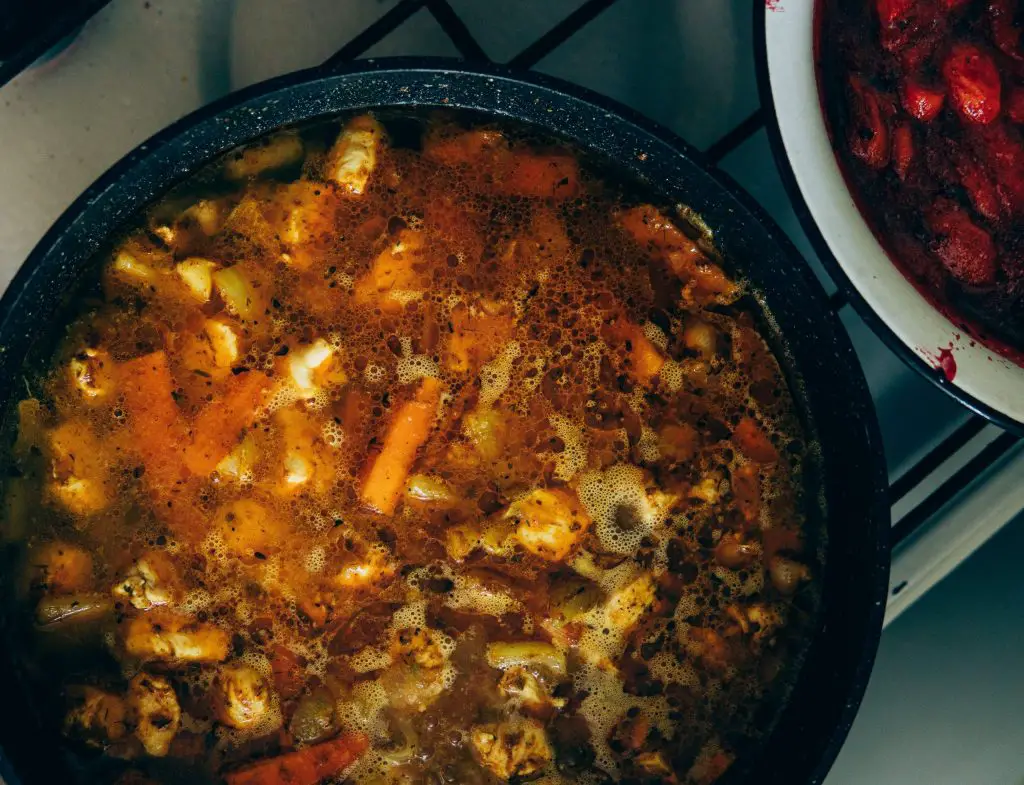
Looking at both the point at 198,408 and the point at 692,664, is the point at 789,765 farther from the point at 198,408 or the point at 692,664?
the point at 198,408

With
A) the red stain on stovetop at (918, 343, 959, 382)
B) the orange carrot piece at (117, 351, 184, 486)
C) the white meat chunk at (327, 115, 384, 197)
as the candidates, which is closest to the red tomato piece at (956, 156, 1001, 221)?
the red stain on stovetop at (918, 343, 959, 382)

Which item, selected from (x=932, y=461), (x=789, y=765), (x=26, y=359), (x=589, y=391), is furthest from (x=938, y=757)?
(x=26, y=359)

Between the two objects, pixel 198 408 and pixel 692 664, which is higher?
pixel 692 664

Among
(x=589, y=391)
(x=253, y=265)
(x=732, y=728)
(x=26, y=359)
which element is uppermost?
(x=589, y=391)

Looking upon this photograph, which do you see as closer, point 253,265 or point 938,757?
point 253,265

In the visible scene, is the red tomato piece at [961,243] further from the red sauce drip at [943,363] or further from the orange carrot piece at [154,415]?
the orange carrot piece at [154,415]

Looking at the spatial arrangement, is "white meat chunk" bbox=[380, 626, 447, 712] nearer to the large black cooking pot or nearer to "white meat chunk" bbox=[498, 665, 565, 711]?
"white meat chunk" bbox=[498, 665, 565, 711]

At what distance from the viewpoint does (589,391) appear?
123 cm

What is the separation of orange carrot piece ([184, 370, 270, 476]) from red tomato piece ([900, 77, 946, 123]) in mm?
923

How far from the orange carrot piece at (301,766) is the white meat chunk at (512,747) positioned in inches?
7.0

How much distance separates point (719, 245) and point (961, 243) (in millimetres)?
306

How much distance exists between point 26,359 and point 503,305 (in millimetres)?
659

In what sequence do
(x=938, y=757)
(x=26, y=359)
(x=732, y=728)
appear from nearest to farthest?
1. (x=26, y=359)
2. (x=732, y=728)
3. (x=938, y=757)

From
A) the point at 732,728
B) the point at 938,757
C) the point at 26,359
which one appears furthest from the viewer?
the point at 938,757
